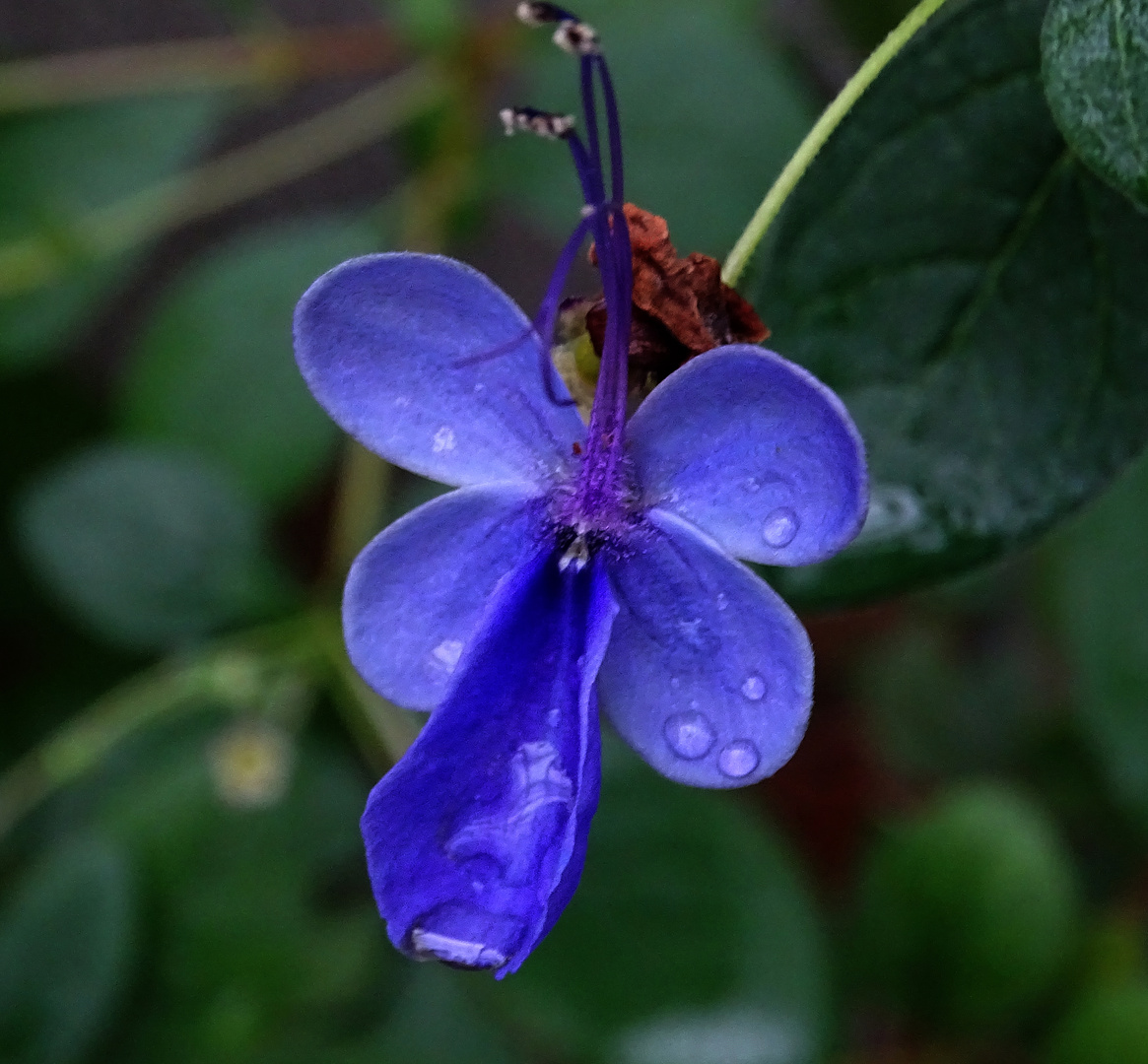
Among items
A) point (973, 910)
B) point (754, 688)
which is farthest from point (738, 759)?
point (973, 910)

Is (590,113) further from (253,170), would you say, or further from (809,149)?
(253,170)

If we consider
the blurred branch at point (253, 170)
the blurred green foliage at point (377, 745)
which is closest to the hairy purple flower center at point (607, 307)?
the blurred green foliage at point (377, 745)

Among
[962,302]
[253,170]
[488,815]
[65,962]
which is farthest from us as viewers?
[253,170]

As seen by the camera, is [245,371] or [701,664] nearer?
[701,664]

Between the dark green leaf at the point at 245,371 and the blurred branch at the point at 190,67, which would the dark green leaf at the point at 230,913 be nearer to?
the dark green leaf at the point at 245,371

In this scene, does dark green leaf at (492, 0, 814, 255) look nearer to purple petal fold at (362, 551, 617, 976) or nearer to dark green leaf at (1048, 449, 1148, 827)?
dark green leaf at (1048, 449, 1148, 827)

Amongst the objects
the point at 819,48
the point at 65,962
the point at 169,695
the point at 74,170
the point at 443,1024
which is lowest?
the point at 443,1024

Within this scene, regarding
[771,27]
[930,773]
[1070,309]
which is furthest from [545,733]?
[930,773]
